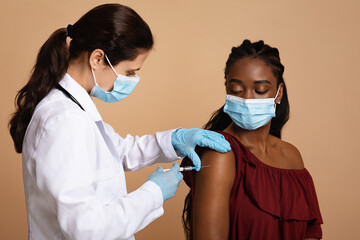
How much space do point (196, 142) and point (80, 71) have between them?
50 centimetres

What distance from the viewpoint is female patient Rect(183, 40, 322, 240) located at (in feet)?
4.50

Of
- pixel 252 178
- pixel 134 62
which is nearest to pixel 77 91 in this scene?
pixel 134 62

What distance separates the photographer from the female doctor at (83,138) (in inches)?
40.1

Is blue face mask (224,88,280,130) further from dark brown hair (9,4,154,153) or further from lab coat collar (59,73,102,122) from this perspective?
lab coat collar (59,73,102,122)

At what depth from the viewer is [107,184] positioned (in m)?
1.21

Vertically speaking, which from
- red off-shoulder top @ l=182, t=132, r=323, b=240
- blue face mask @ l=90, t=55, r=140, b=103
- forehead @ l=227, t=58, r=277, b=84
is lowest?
red off-shoulder top @ l=182, t=132, r=323, b=240

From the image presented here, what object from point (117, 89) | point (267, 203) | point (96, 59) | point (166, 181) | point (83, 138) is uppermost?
point (96, 59)

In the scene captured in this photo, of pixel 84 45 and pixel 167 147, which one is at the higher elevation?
pixel 84 45

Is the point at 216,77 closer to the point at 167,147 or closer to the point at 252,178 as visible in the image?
the point at 167,147

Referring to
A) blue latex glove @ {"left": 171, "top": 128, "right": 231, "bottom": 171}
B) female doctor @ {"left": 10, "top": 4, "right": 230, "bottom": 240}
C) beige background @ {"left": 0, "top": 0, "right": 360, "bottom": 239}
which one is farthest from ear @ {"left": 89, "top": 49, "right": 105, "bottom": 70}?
beige background @ {"left": 0, "top": 0, "right": 360, "bottom": 239}

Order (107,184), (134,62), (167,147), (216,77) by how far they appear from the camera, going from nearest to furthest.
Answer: (107,184) → (134,62) → (167,147) → (216,77)

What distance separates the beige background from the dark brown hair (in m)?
1.15

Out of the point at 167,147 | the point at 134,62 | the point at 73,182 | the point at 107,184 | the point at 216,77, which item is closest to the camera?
the point at 73,182

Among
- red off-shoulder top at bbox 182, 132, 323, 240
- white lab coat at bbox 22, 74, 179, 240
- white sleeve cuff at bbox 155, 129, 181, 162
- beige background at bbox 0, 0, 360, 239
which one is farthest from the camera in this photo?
beige background at bbox 0, 0, 360, 239
